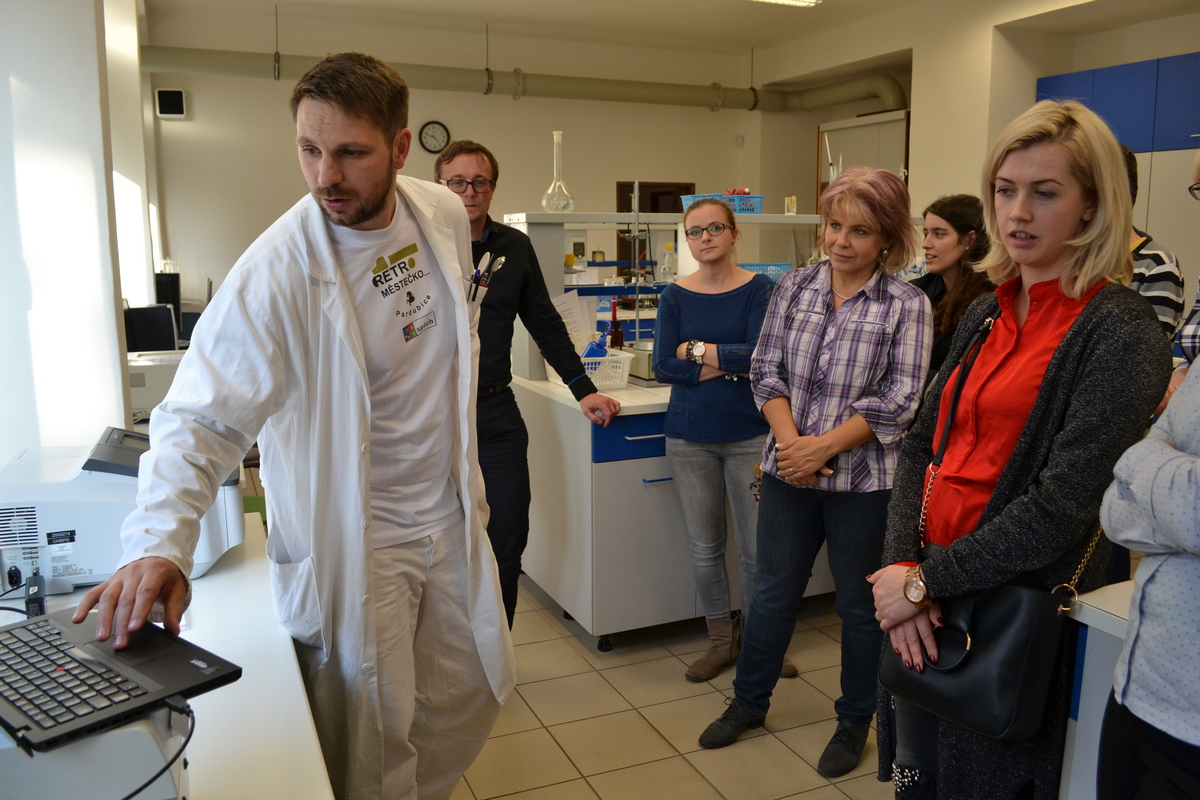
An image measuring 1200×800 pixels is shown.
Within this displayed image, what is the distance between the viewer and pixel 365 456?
143 centimetres

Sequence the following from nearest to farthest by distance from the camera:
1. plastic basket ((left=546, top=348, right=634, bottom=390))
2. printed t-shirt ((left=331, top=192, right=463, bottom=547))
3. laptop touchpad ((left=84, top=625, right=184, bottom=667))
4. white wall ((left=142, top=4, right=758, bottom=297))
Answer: laptop touchpad ((left=84, top=625, right=184, bottom=667)) → printed t-shirt ((left=331, top=192, right=463, bottom=547)) → plastic basket ((left=546, top=348, right=634, bottom=390)) → white wall ((left=142, top=4, right=758, bottom=297))

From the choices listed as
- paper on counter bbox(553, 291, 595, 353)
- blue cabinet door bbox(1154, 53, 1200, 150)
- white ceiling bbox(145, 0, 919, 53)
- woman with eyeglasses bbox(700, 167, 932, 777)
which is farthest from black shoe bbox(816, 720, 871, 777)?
white ceiling bbox(145, 0, 919, 53)

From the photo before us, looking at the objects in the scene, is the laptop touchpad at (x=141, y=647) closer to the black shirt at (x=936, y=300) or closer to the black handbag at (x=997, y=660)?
the black handbag at (x=997, y=660)

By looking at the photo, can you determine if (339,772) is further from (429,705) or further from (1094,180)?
(1094,180)

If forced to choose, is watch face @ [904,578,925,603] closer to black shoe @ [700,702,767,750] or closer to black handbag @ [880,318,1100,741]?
black handbag @ [880,318,1100,741]

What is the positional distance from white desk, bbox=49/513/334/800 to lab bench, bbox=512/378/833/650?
4.79 feet

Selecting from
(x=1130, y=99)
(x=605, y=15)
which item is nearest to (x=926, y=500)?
(x=1130, y=99)

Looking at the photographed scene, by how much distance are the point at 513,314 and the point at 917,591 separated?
1677mm

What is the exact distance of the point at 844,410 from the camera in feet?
7.22

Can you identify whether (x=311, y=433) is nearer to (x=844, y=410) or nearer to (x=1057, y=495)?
(x=1057, y=495)

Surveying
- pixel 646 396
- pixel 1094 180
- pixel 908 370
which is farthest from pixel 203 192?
pixel 1094 180

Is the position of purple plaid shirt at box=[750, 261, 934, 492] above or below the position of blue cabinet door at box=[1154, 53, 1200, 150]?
below

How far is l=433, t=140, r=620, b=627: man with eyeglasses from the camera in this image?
2.66 metres

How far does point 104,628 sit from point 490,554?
718mm
